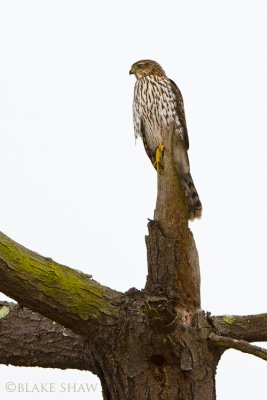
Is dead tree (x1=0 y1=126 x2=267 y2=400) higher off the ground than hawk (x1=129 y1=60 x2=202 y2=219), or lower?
lower

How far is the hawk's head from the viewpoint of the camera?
271 inches

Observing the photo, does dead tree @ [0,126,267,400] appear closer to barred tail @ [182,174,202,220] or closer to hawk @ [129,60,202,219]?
barred tail @ [182,174,202,220]

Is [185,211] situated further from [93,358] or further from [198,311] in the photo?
[93,358]

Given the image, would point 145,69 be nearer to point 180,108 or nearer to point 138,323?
point 180,108

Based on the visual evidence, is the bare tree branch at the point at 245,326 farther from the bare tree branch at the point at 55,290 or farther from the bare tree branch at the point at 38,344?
the bare tree branch at the point at 38,344

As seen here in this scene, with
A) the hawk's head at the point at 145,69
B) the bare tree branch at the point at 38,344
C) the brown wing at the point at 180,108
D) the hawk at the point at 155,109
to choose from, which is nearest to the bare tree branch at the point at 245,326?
the bare tree branch at the point at 38,344

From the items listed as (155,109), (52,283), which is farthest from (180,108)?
(52,283)

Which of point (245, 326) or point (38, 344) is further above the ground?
point (245, 326)

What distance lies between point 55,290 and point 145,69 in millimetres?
3658

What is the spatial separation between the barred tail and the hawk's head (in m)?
2.50

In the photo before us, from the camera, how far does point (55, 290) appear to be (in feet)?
12.5

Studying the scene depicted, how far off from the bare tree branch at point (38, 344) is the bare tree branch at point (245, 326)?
35.6 inches

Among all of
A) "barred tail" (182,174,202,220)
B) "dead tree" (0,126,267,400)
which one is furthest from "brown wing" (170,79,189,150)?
"dead tree" (0,126,267,400)

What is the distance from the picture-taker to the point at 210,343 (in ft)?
13.8
